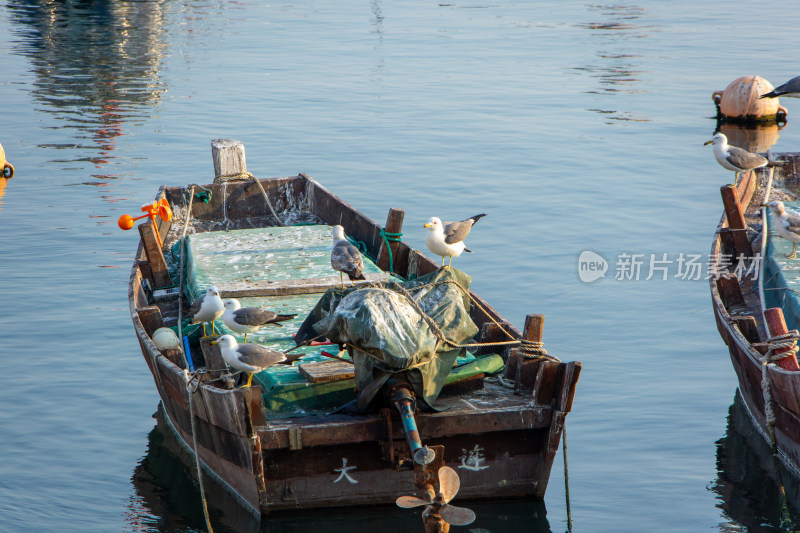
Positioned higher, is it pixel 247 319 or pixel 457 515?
pixel 247 319

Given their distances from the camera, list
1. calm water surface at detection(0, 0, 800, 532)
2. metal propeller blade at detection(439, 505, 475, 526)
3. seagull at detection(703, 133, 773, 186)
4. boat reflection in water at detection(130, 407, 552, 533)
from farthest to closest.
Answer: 1. seagull at detection(703, 133, 773, 186)
2. calm water surface at detection(0, 0, 800, 532)
3. boat reflection in water at detection(130, 407, 552, 533)
4. metal propeller blade at detection(439, 505, 475, 526)

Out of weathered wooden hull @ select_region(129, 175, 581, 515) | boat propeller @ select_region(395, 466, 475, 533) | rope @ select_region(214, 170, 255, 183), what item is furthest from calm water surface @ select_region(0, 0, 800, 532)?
rope @ select_region(214, 170, 255, 183)

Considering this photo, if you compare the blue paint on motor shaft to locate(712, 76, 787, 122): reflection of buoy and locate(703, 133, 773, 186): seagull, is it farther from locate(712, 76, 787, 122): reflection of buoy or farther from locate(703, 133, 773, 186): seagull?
locate(712, 76, 787, 122): reflection of buoy

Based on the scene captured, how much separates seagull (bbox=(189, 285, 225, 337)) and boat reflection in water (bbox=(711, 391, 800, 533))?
5392 mm

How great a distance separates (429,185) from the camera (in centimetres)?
2097

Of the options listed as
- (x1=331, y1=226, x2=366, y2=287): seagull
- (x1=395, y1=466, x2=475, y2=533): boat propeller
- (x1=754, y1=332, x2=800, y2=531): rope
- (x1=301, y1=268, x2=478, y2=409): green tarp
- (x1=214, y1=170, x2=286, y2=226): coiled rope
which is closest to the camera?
(x1=395, y1=466, x2=475, y2=533): boat propeller

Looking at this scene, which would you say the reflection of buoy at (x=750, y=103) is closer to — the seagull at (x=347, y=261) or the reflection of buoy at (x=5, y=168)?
the reflection of buoy at (x=5, y=168)

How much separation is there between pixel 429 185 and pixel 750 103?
1089 centimetres

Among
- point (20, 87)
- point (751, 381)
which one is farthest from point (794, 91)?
point (20, 87)

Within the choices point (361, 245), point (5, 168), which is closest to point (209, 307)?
point (361, 245)

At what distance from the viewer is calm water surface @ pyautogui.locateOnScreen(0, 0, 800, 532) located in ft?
32.4

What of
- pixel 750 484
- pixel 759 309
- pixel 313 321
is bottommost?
pixel 750 484

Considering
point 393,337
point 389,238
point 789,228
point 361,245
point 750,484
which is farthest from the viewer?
point 361,245

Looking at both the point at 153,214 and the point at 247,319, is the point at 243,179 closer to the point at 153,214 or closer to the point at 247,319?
the point at 153,214
